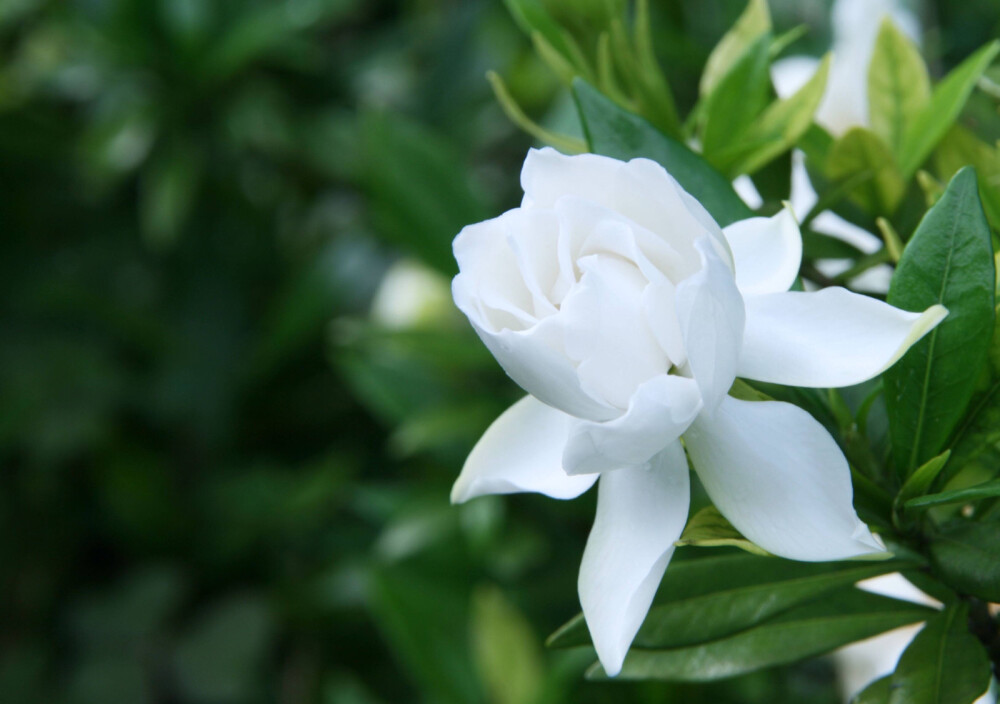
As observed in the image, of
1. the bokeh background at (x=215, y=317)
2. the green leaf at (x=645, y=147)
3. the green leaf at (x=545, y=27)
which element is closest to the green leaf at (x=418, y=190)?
the bokeh background at (x=215, y=317)

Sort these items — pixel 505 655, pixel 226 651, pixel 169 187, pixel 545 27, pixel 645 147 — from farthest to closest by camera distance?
pixel 226 651
pixel 169 187
pixel 505 655
pixel 545 27
pixel 645 147

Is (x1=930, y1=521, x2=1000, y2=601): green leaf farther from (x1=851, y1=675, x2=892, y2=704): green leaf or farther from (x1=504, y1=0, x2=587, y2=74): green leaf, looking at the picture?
(x1=504, y1=0, x2=587, y2=74): green leaf

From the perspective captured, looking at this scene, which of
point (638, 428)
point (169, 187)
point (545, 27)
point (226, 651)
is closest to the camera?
point (638, 428)

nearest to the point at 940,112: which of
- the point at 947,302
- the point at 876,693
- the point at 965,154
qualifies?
the point at 965,154

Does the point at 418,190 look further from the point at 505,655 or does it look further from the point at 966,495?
the point at 966,495

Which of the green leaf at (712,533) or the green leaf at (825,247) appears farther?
the green leaf at (825,247)

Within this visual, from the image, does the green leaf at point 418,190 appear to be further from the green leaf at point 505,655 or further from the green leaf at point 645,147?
the green leaf at point 645,147
